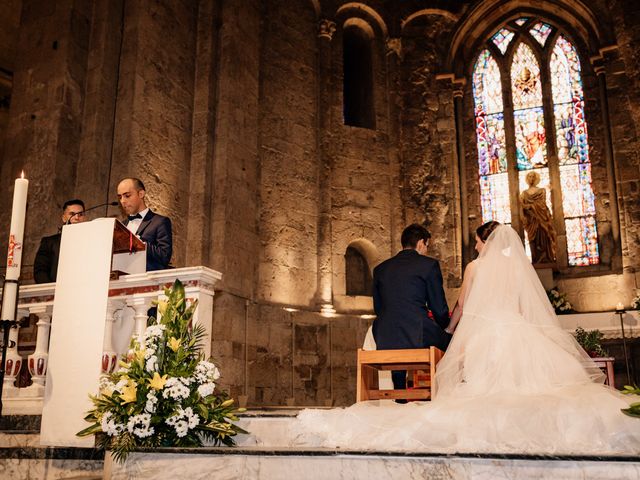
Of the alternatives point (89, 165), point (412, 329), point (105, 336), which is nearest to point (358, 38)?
point (89, 165)

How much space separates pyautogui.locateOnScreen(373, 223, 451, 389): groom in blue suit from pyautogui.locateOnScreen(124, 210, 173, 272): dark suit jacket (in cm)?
175

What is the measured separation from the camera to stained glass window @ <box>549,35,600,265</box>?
11.6 meters

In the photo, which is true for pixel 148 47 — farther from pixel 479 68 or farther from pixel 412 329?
pixel 479 68

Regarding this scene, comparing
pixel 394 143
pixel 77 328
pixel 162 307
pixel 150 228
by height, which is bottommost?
pixel 77 328

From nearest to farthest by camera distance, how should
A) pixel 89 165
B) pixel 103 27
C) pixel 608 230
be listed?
1. pixel 89 165
2. pixel 103 27
3. pixel 608 230

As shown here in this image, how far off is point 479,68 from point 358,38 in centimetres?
257

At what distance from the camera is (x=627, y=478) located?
2758 millimetres

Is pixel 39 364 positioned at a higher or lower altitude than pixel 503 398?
higher

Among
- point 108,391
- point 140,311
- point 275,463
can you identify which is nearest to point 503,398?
point 275,463

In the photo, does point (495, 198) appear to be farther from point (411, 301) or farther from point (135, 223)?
point (135, 223)

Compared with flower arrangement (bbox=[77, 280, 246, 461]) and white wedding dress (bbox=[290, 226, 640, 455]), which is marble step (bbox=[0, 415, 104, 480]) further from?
white wedding dress (bbox=[290, 226, 640, 455])

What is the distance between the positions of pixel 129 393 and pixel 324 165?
8.75 m

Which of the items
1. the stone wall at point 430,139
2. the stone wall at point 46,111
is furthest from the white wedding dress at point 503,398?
the stone wall at point 430,139

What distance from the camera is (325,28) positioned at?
12.6 metres
